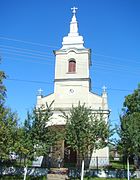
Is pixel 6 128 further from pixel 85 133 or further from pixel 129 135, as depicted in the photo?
pixel 129 135

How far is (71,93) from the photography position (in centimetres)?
3603

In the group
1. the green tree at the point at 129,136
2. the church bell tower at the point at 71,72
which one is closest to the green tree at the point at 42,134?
the green tree at the point at 129,136

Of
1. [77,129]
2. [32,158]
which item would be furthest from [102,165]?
[32,158]

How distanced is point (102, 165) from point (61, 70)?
13139 millimetres

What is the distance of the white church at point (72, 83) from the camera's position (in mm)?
34772

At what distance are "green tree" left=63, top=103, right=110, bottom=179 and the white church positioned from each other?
7873 mm

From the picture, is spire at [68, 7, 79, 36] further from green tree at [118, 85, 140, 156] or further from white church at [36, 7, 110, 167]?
green tree at [118, 85, 140, 156]

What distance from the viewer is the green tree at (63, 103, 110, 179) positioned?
80.3 ft

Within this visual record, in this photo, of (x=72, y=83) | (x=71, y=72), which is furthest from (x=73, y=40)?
(x=72, y=83)

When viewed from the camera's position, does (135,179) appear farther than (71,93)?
No

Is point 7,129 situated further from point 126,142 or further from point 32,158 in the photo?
point 126,142

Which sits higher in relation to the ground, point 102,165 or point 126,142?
point 126,142

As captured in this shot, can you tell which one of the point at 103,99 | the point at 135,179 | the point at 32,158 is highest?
the point at 103,99

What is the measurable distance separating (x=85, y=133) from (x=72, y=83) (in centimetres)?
1261
